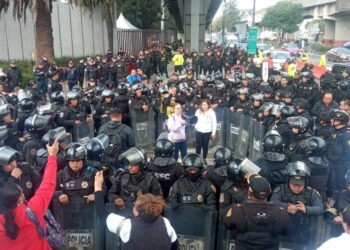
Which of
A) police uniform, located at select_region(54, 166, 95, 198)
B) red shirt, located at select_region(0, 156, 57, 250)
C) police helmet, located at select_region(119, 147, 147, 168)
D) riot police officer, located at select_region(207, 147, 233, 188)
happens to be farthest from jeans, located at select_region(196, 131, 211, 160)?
red shirt, located at select_region(0, 156, 57, 250)

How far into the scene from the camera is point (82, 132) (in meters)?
9.11

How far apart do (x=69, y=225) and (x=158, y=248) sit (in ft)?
6.60

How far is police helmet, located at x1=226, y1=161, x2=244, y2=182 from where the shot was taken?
493cm

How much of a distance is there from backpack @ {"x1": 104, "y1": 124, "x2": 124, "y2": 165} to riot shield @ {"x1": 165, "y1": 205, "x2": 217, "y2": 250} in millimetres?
1717

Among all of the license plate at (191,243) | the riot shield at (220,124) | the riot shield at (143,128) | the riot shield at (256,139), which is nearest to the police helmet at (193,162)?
the license plate at (191,243)

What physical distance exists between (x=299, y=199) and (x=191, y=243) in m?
1.43

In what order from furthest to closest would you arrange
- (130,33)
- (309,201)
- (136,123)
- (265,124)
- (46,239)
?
(130,33) → (136,123) → (265,124) → (309,201) → (46,239)

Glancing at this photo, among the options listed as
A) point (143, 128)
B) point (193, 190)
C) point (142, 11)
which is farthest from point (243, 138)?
point (142, 11)

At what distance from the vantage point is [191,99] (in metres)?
11.1

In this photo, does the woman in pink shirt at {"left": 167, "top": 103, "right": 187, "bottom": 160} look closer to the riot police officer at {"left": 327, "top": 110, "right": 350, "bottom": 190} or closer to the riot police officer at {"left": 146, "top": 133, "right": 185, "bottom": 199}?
the riot police officer at {"left": 146, "top": 133, "right": 185, "bottom": 199}

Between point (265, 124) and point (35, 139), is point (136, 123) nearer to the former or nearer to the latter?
point (265, 124)

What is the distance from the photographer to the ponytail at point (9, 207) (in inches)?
130

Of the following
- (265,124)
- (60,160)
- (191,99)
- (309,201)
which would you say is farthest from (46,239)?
(191,99)

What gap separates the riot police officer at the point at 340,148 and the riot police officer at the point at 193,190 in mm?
2741
